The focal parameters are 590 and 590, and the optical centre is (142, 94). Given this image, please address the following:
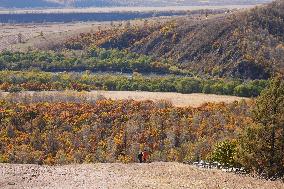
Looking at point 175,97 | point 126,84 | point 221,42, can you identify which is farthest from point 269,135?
point 221,42

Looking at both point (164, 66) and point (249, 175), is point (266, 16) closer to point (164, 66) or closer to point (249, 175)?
point (164, 66)

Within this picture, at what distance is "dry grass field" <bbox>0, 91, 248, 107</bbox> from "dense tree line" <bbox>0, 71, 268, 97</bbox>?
248 centimetres

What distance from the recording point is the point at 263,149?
149ft

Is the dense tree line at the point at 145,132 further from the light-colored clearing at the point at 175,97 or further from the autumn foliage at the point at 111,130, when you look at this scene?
the light-colored clearing at the point at 175,97

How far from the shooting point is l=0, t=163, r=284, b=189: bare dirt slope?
4041 cm

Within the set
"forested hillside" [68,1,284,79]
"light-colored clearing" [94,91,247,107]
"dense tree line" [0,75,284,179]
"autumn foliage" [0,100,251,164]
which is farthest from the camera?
"forested hillside" [68,1,284,79]

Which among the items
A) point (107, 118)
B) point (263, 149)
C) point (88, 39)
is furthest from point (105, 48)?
point (263, 149)

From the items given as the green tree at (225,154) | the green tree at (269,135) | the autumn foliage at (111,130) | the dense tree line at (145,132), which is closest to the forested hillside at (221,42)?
the dense tree line at (145,132)

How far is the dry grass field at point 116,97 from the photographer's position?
347 feet

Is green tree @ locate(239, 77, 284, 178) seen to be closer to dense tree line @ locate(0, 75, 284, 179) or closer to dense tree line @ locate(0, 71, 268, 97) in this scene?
dense tree line @ locate(0, 75, 284, 179)

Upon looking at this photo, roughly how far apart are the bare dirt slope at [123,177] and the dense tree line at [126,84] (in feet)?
240

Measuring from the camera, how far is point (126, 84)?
126375 mm

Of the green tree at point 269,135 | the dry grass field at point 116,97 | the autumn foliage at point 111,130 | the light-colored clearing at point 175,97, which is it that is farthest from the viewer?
the light-colored clearing at point 175,97

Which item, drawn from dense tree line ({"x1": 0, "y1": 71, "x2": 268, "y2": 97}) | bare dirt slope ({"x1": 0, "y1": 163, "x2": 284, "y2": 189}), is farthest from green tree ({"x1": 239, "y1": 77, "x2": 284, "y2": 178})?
dense tree line ({"x1": 0, "y1": 71, "x2": 268, "y2": 97})
